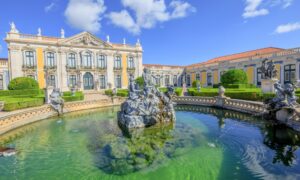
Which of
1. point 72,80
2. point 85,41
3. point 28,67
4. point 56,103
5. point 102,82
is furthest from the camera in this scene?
point 102,82

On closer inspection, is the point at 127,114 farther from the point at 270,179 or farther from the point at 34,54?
the point at 34,54

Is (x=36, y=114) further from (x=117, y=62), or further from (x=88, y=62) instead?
(x=117, y=62)

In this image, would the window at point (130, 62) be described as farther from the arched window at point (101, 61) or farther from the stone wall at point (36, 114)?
the stone wall at point (36, 114)

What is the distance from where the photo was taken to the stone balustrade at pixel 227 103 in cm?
1146

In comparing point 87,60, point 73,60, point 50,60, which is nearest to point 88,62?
point 87,60

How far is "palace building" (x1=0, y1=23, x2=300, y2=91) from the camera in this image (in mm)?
26812

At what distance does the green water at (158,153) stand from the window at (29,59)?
23475 millimetres

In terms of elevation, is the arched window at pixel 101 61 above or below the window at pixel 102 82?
above

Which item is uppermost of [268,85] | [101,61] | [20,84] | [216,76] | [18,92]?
[101,61]

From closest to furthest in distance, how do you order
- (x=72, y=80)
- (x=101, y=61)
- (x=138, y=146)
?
(x=138, y=146)
(x=72, y=80)
(x=101, y=61)

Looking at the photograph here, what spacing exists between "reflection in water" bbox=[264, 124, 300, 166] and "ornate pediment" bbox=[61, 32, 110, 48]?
31397 mm

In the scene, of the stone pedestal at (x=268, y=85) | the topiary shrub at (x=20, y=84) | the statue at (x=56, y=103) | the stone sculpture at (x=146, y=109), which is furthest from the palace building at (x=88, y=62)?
the stone sculpture at (x=146, y=109)

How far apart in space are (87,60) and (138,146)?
29.8 meters

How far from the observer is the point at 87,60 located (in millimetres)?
33438
